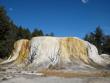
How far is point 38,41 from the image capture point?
34625mm

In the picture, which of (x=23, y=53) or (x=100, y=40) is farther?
(x=100, y=40)

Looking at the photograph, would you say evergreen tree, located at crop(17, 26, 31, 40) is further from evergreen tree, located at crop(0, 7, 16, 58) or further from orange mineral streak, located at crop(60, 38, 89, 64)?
orange mineral streak, located at crop(60, 38, 89, 64)

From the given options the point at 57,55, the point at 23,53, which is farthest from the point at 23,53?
the point at 57,55

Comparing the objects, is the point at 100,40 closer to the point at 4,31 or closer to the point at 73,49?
the point at 4,31

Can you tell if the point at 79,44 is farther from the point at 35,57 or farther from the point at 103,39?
the point at 103,39

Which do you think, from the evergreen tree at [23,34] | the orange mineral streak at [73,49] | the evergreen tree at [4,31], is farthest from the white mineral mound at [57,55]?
the evergreen tree at [23,34]

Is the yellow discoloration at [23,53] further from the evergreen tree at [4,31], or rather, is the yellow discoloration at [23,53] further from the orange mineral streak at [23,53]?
the evergreen tree at [4,31]

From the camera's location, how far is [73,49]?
114 ft

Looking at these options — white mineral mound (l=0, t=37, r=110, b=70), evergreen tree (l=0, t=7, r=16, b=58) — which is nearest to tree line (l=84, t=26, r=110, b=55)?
evergreen tree (l=0, t=7, r=16, b=58)

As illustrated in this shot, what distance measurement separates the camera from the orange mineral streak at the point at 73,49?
34062 millimetres

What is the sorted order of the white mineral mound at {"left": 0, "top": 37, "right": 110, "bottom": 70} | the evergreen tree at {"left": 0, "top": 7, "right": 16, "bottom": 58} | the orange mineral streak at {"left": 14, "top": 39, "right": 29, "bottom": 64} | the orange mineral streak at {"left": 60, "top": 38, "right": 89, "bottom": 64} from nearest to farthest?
the white mineral mound at {"left": 0, "top": 37, "right": 110, "bottom": 70}, the orange mineral streak at {"left": 60, "top": 38, "right": 89, "bottom": 64}, the orange mineral streak at {"left": 14, "top": 39, "right": 29, "bottom": 64}, the evergreen tree at {"left": 0, "top": 7, "right": 16, "bottom": 58}

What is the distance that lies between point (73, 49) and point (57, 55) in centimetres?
235

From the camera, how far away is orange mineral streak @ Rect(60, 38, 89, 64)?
34.1m

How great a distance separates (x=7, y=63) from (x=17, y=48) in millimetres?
3238
